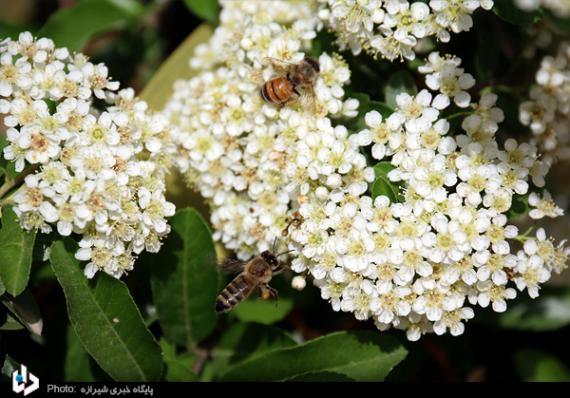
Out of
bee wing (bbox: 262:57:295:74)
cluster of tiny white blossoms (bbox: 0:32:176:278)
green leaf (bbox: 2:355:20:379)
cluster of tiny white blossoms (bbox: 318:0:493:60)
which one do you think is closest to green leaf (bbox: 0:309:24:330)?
green leaf (bbox: 2:355:20:379)

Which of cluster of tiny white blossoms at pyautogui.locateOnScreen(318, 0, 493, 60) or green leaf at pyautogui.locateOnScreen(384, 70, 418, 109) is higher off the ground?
cluster of tiny white blossoms at pyautogui.locateOnScreen(318, 0, 493, 60)

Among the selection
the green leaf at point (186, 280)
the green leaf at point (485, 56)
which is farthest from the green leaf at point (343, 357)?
the green leaf at point (485, 56)

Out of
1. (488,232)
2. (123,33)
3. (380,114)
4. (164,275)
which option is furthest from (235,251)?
(123,33)

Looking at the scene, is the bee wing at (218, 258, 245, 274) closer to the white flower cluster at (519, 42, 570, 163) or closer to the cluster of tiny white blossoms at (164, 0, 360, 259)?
the cluster of tiny white blossoms at (164, 0, 360, 259)

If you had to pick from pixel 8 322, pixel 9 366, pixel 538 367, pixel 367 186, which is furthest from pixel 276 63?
pixel 538 367

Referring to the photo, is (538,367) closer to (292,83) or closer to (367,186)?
(367,186)
